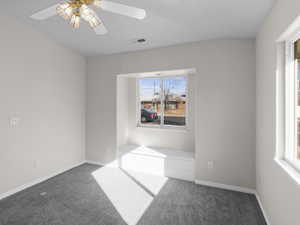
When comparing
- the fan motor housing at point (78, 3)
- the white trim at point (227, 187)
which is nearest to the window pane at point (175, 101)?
the white trim at point (227, 187)

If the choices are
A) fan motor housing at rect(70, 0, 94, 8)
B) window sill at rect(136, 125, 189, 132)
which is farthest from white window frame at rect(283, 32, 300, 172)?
window sill at rect(136, 125, 189, 132)

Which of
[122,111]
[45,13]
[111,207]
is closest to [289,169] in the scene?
[111,207]

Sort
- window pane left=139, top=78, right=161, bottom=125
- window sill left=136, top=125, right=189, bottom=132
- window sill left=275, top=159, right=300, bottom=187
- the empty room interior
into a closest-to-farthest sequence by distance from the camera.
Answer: window sill left=275, top=159, right=300, bottom=187 → the empty room interior → window sill left=136, top=125, right=189, bottom=132 → window pane left=139, top=78, right=161, bottom=125

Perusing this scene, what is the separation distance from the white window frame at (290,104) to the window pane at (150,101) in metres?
2.62

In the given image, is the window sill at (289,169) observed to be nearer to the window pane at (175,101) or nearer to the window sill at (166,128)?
the window sill at (166,128)

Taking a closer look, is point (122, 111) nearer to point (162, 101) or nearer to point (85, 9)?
point (162, 101)

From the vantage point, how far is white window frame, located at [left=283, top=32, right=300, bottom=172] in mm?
1545

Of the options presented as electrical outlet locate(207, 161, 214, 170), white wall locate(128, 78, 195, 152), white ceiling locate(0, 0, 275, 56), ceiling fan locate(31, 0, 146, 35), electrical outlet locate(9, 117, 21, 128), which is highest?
white ceiling locate(0, 0, 275, 56)

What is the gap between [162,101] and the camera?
391 centimetres

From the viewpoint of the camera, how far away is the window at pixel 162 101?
3.71 meters

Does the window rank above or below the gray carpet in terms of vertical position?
above

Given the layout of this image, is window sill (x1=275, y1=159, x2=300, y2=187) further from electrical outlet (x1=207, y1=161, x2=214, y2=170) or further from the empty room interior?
electrical outlet (x1=207, y1=161, x2=214, y2=170)

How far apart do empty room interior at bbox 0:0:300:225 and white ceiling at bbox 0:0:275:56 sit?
0.06ft

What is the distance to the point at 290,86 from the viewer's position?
1572 millimetres
